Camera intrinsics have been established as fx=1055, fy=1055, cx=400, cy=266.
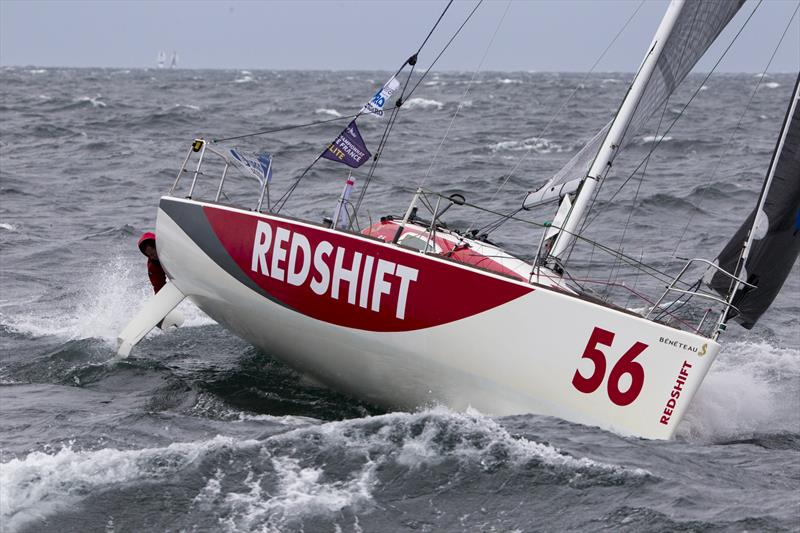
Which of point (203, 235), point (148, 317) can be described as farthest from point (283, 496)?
point (148, 317)

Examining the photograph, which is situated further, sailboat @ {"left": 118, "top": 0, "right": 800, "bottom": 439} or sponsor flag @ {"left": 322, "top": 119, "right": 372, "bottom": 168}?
sponsor flag @ {"left": 322, "top": 119, "right": 372, "bottom": 168}

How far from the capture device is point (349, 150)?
7.26 m

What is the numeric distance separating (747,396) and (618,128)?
2.06 metres

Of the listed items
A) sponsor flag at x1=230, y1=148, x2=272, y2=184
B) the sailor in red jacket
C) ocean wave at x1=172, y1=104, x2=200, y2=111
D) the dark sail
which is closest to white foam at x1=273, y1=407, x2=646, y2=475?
the dark sail

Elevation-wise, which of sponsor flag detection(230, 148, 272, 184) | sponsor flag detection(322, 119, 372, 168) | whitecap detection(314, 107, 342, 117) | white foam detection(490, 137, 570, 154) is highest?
sponsor flag detection(322, 119, 372, 168)

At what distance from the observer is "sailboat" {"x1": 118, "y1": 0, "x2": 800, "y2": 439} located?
229 inches

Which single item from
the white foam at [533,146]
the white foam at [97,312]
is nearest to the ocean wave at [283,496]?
the white foam at [97,312]

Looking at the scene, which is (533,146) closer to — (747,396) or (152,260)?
(152,260)

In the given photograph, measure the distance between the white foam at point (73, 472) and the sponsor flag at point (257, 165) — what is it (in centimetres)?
248

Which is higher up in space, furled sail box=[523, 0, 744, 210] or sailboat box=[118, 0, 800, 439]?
furled sail box=[523, 0, 744, 210]

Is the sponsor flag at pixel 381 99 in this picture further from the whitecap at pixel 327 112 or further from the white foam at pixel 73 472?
the whitecap at pixel 327 112

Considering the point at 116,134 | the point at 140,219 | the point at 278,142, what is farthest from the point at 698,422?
the point at 116,134

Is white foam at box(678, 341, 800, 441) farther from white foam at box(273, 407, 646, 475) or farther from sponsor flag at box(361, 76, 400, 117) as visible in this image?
sponsor flag at box(361, 76, 400, 117)

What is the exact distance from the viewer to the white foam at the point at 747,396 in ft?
21.8
